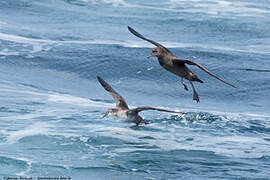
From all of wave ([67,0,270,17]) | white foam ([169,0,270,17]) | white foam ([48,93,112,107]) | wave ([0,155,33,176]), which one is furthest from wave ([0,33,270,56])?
wave ([0,155,33,176])

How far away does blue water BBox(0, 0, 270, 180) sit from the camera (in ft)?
34.6

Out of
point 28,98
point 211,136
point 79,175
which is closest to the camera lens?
point 79,175

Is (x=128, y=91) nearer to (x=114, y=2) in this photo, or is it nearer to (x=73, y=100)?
(x=73, y=100)

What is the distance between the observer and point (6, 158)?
10.2 meters

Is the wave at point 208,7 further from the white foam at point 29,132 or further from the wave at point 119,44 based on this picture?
the white foam at point 29,132

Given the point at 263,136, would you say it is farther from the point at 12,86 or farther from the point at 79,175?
the point at 12,86

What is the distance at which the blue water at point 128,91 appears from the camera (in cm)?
1053

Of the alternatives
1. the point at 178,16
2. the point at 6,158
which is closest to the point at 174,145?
the point at 6,158

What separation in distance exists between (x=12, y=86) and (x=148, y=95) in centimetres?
318

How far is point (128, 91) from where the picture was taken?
1652cm

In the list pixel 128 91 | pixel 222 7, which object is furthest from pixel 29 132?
pixel 222 7

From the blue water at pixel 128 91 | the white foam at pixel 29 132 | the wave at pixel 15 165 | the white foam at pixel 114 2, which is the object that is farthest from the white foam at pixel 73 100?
the white foam at pixel 114 2

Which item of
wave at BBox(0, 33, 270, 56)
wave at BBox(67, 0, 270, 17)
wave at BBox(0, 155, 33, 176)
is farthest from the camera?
wave at BBox(67, 0, 270, 17)

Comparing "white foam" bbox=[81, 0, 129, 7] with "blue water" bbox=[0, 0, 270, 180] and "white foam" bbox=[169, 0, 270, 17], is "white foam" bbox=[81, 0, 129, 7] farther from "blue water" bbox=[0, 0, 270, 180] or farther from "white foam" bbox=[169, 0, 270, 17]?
"white foam" bbox=[169, 0, 270, 17]
